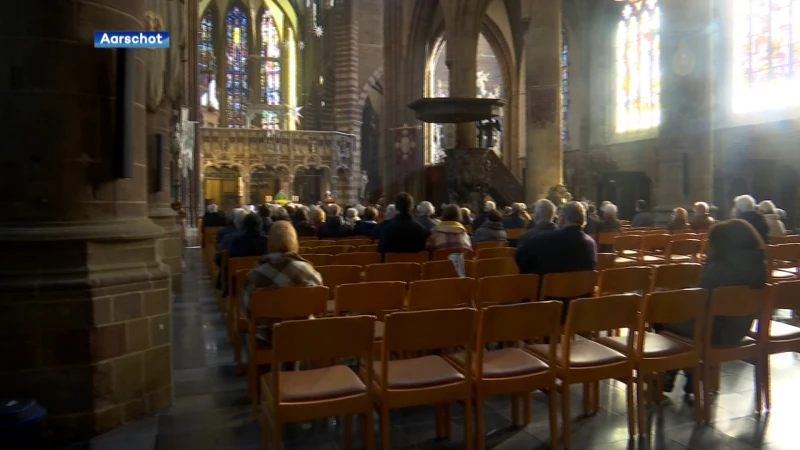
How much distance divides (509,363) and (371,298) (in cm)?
118

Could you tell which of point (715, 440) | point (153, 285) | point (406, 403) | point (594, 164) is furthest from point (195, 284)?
point (594, 164)

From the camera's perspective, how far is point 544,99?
15609 mm

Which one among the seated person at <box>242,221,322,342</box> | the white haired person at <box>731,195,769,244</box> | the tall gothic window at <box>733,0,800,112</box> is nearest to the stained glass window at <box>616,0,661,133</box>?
the tall gothic window at <box>733,0,800,112</box>

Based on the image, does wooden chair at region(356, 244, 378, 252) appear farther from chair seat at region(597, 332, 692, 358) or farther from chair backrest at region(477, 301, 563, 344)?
chair backrest at region(477, 301, 563, 344)

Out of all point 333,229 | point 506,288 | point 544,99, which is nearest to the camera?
point 506,288

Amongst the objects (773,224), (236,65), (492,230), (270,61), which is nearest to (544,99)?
(773,224)

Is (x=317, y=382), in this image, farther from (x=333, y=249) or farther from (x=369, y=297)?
(x=333, y=249)

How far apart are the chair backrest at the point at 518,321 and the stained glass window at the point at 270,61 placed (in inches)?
1589

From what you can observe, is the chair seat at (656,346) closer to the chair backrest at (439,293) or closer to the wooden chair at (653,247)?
the chair backrest at (439,293)

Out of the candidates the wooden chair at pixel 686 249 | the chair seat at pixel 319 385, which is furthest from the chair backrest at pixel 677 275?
the chair seat at pixel 319 385

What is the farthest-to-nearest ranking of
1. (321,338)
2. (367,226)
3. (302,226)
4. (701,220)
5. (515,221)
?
(515,221) < (367,226) < (701,220) < (302,226) < (321,338)

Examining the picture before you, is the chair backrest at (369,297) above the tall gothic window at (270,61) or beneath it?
beneath

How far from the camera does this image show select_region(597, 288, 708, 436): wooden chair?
3.58 m

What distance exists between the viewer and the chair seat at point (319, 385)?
3.00 metres
